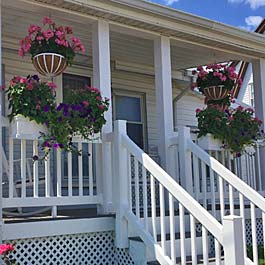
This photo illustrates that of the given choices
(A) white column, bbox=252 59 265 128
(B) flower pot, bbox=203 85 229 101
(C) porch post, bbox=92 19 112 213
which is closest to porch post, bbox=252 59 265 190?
(A) white column, bbox=252 59 265 128

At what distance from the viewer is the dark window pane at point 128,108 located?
834 centimetres

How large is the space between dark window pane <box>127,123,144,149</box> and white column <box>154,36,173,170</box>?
247cm

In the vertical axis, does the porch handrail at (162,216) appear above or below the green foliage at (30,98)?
below

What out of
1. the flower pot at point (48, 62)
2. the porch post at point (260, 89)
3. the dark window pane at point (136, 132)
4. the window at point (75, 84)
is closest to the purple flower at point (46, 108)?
the flower pot at point (48, 62)

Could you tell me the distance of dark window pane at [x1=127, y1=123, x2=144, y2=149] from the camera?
8461 mm

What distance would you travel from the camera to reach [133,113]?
857cm

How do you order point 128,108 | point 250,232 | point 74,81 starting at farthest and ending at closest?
point 128,108 → point 74,81 → point 250,232

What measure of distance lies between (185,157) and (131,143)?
0.93m

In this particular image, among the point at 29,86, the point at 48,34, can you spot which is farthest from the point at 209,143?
the point at 29,86

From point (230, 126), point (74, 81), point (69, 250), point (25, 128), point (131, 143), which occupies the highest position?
point (74, 81)

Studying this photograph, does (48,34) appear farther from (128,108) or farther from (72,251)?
(128,108)

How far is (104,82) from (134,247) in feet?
6.39

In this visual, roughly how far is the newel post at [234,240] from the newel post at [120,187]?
1.58 m

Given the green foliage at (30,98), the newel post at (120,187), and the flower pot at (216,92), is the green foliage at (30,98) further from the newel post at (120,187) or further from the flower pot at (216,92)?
the flower pot at (216,92)
